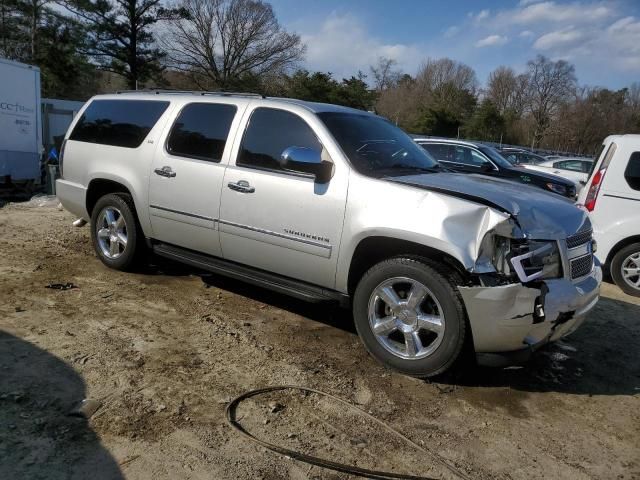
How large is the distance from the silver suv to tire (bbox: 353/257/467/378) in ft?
0.03

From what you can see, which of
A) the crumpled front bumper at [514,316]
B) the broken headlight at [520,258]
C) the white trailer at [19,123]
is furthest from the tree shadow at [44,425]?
the white trailer at [19,123]

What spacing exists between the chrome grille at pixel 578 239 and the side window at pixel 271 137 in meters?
1.95

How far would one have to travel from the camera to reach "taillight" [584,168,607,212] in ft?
22.3

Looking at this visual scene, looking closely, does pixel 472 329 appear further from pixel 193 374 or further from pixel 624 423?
pixel 193 374

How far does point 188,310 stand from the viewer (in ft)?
15.6

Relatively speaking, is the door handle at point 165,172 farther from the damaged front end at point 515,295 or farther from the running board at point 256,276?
the damaged front end at point 515,295

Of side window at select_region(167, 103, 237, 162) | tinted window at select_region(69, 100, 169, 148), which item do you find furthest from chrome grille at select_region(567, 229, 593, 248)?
tinted window at select_region(69, 100, 169, 148)

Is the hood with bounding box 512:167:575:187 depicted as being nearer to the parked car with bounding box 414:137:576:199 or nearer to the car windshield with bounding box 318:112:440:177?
the parked car with bounding box 414:137:576:199

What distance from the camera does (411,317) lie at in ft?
11.9

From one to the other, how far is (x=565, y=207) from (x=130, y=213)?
4008mm

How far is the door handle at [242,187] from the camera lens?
4.35 meters

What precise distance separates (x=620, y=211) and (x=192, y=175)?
5.26 metres

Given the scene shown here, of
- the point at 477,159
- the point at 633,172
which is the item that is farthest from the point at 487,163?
the point at 633,172

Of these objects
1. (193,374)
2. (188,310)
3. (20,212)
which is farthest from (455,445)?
(20,212)
